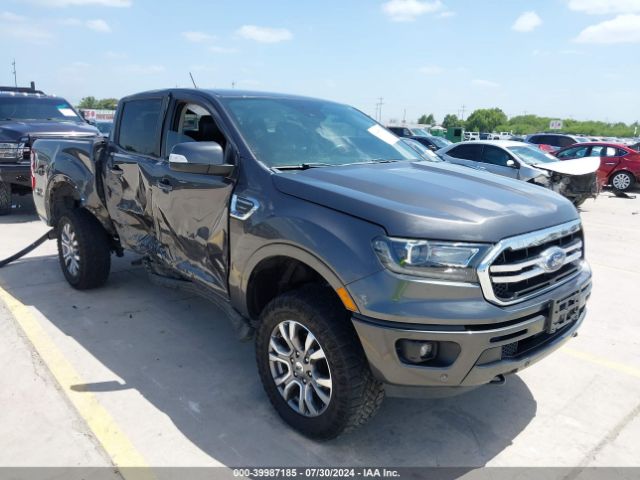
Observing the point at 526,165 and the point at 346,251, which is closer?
the point at 346,251

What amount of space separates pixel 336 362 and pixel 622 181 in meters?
16.2

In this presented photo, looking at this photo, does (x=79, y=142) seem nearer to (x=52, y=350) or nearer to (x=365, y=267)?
(x=52, y=350)

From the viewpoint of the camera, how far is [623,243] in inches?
327

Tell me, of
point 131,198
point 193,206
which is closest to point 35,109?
point 131,198

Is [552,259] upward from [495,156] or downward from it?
downward

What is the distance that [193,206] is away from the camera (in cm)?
353

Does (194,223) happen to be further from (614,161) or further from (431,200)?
(614,161)

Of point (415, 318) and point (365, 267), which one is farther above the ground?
point (365, 267)

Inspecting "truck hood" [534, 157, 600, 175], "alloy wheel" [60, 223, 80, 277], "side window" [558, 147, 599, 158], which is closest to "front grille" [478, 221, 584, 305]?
"alloy wheel" [60, 223, 80, 277]

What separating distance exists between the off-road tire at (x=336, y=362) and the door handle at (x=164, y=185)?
1.44 meters

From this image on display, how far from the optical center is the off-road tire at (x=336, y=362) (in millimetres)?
2553

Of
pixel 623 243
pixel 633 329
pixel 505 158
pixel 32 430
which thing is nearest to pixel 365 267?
pixel 32 430

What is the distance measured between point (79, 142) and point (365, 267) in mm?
3827

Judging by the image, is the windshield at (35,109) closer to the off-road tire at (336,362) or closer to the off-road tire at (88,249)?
the off-road tire at (88,249)
